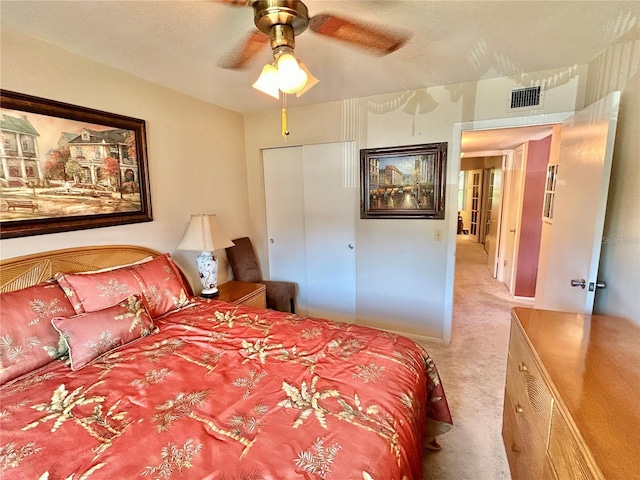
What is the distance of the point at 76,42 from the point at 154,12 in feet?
2.23

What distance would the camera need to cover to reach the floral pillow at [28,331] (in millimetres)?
1318

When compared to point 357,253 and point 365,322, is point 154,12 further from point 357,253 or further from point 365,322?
point 365,322

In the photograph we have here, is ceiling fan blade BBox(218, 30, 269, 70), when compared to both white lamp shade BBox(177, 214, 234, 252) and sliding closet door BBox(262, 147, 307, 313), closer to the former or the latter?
white lamp shade BBox(177, 214, 234, 252)

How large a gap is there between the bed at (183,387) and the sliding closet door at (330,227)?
4.69ft

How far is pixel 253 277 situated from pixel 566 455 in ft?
9.27

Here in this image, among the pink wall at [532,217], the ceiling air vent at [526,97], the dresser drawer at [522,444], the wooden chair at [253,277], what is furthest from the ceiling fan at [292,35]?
the pink wall at [532,217]

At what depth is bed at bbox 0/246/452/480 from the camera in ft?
2.92

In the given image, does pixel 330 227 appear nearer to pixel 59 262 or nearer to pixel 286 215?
pixel 286 215

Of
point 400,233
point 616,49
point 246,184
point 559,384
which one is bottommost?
point 559,384

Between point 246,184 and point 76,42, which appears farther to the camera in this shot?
point 246,184

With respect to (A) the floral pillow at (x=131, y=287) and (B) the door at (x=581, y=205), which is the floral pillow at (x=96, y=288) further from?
(B) the door at (x=581, y=205)

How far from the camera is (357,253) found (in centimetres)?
312

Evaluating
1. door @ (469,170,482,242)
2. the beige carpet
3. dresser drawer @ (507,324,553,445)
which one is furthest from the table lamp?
door @ (469,170,482,242)

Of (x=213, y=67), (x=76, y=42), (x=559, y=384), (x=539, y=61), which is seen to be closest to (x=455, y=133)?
(x=539, y=61)
